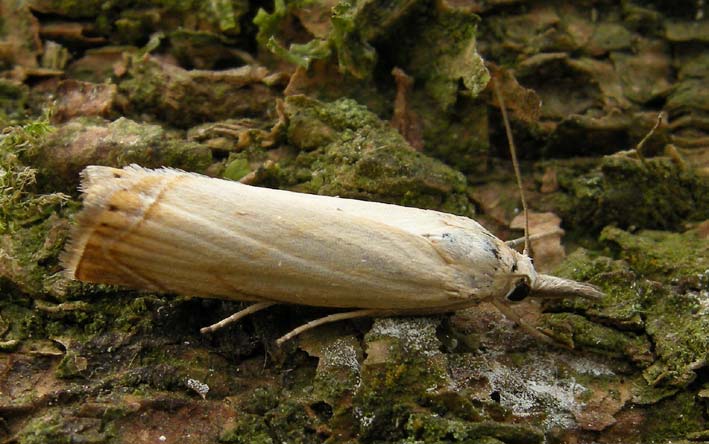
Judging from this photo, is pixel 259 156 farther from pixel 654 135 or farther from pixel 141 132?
pixel 654 135

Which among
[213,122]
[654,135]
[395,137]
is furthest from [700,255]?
[213,122]

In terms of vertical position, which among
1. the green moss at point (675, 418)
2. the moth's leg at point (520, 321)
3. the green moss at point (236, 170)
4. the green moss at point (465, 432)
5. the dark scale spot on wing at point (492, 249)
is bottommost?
the green moss at point (675, 418)

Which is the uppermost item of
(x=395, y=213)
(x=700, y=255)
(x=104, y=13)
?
(x=104, y=13)

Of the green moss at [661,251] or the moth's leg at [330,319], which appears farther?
the green moss at [661,251]

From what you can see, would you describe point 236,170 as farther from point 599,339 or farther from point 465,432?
point 599,339

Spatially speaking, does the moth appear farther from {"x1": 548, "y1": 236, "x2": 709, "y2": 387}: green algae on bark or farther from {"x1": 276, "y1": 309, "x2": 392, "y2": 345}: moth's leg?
{"x1": 548, "y1": 236, "x2": 709, "y2": 387}: green algae on bark

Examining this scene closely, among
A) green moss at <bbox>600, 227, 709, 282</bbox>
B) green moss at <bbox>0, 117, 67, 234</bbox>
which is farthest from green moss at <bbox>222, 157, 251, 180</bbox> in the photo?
green moss at <bbox>600, 227, 709, 282</bbox>

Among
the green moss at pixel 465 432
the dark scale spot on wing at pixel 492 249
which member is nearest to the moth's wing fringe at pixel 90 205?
the green moss at pixel 465 432

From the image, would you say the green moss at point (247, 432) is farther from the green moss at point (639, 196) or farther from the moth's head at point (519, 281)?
the green moss at point (639, 196)
